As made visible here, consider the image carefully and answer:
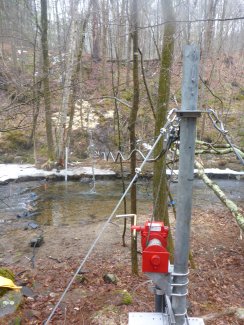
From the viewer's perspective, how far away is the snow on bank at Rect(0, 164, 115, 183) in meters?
14.6

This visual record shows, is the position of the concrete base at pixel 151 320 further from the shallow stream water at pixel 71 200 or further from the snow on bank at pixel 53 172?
the snow on bank at pixel 53 172

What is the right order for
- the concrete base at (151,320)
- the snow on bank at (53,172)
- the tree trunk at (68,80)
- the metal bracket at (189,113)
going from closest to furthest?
the metal bracket at (189,113) < the concrete base at (151,320) < the tree trunk at (68,80) < the snow on bank at (53,172)

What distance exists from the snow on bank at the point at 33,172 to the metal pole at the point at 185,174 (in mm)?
13035

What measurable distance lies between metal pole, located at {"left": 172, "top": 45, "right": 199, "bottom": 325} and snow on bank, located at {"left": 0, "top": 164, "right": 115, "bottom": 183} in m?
13.0

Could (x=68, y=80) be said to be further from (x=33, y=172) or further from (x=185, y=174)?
(x=185, y=174)

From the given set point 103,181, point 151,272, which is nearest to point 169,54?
point 151,272

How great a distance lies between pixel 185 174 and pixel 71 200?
10.6 metres

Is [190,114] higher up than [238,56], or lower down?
lower down

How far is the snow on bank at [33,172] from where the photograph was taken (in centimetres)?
1460

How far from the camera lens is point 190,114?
1788 millimetres

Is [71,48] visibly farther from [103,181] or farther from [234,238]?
[234,238]

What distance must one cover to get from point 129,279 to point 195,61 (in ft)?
15.8

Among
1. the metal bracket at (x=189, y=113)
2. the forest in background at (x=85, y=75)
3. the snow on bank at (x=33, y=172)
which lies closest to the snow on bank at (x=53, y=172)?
the snow on bank at (x=33, y=172)

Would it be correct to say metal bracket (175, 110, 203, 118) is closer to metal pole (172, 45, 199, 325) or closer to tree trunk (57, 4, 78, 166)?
metal pole (172, 45, 199, 325)
